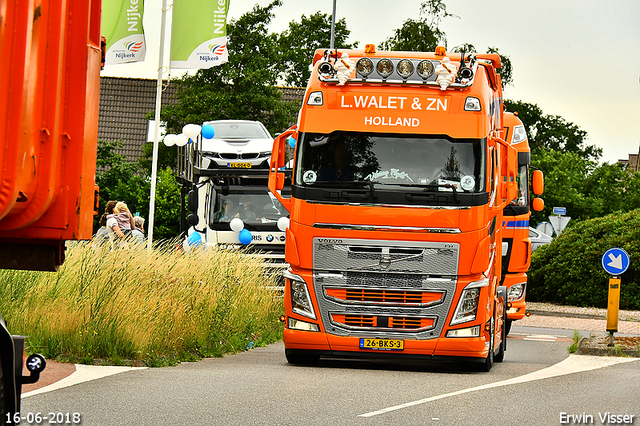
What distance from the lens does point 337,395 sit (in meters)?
9.45

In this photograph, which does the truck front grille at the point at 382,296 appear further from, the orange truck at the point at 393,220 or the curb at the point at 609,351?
the curb at the point at 609,351

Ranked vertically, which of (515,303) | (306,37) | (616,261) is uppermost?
(306,37)

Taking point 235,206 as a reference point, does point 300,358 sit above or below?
below

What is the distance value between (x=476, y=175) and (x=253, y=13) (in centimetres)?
3101

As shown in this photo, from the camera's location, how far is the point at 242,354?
1358cm

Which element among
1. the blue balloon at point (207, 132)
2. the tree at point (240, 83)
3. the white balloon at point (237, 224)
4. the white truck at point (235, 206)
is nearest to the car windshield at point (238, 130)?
the blue balloon at point (207, 132)

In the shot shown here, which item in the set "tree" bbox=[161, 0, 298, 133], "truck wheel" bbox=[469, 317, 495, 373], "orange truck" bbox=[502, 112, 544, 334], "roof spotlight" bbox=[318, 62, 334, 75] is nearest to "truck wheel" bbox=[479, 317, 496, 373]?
"truck wheel" bbox=[469, 317, 495, 373]

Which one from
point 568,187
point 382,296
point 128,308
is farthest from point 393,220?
point 568,187

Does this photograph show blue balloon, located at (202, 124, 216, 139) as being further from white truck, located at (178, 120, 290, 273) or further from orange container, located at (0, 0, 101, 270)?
orange container, located at (0, 0, 101, 270)

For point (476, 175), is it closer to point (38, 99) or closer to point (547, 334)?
point (38, 99)

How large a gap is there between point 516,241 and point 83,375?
960cm

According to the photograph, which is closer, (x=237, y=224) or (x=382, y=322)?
(x=382, y=322)

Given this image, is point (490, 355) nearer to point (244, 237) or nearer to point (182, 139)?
point (244, 237)

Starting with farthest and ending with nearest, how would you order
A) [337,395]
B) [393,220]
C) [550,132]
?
[550,132]
[393,220]
[337,395]
